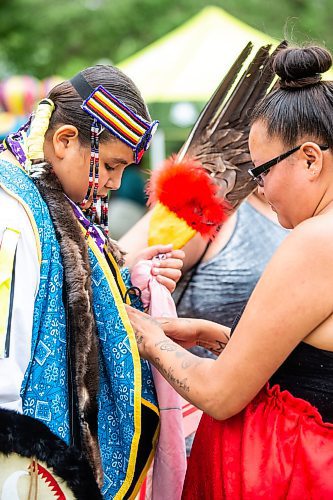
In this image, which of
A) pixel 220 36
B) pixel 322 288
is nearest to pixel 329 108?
pixel 322 288

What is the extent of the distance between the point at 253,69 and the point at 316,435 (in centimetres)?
145

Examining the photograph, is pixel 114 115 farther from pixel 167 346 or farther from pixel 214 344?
pixel 214 344

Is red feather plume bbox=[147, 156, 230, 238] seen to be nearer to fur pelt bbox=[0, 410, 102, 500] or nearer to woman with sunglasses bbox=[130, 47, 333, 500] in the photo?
woman with sunglasses bbox=[130, 47, 333, 500]

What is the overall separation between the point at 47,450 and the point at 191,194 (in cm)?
113

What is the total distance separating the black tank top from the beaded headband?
0.80 metres

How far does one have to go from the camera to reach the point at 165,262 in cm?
266

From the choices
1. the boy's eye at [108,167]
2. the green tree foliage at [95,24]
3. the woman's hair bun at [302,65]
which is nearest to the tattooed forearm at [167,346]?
the boy's eye at [108,167]

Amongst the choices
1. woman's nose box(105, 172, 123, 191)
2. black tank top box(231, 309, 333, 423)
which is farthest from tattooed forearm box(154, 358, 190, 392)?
woman's nose box(105, 172, 123, 191)

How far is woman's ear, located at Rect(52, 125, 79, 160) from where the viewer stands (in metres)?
2.29

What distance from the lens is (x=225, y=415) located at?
210 cm

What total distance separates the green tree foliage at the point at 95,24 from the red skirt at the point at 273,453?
38.9 ft

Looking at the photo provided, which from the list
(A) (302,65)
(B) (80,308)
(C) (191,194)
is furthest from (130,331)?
(A) (302,65)

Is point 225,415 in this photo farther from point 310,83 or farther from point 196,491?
point 310,83

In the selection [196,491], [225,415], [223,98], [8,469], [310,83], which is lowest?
[196,491]
